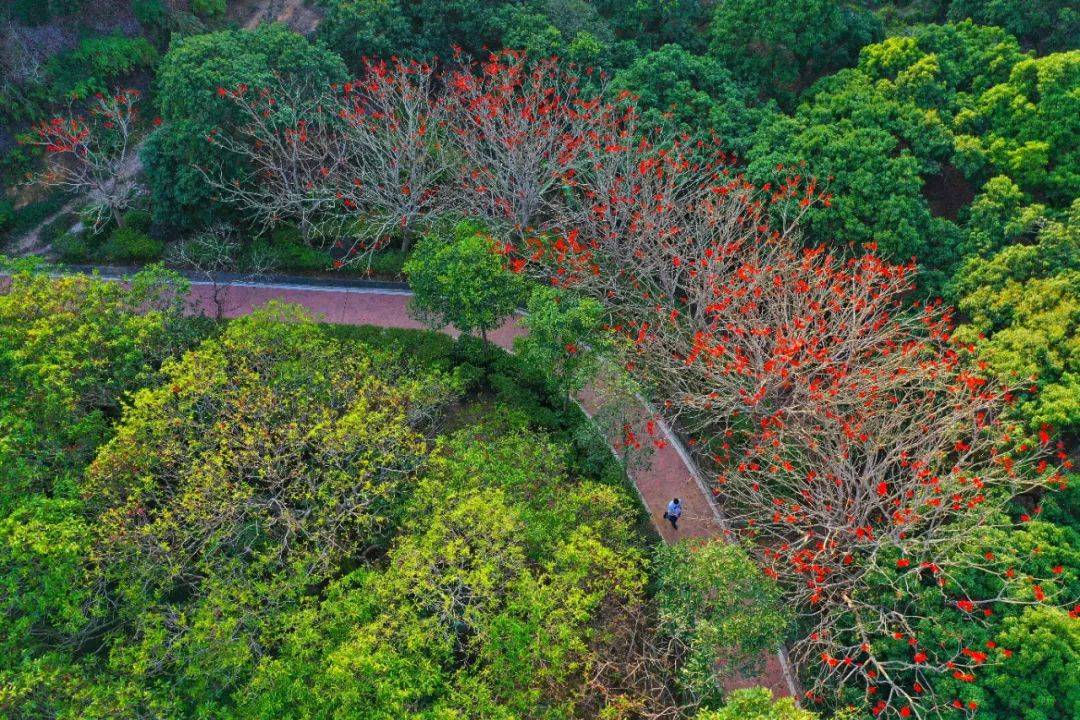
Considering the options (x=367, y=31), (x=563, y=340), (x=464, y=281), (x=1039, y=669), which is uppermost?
(x=367, y=31)

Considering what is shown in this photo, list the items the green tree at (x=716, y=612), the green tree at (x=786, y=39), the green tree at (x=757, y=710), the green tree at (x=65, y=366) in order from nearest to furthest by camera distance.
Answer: the green tree at (x=757, y=710)
the green tree at (x=716, y=612)
the green tree at (x=65, y=366)
the green tree at (x=786, y=39)

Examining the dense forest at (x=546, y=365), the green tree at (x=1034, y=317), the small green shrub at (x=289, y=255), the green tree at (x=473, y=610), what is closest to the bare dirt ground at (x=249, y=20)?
the dense forest at (x=546, y=365)

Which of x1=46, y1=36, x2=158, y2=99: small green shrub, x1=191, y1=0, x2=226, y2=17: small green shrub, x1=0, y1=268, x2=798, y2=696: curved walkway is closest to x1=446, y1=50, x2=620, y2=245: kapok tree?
x1=0, y1=268, x2=798, y2=696: curved walkway

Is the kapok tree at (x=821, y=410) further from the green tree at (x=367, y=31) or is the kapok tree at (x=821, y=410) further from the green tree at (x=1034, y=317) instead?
the green tree at (x=367, y=31)

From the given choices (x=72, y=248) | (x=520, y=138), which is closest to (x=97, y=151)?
(x=72, y=248)

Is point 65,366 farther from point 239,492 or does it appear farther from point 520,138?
point 520,138

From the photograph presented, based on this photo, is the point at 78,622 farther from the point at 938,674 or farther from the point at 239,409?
the point at 938,674
